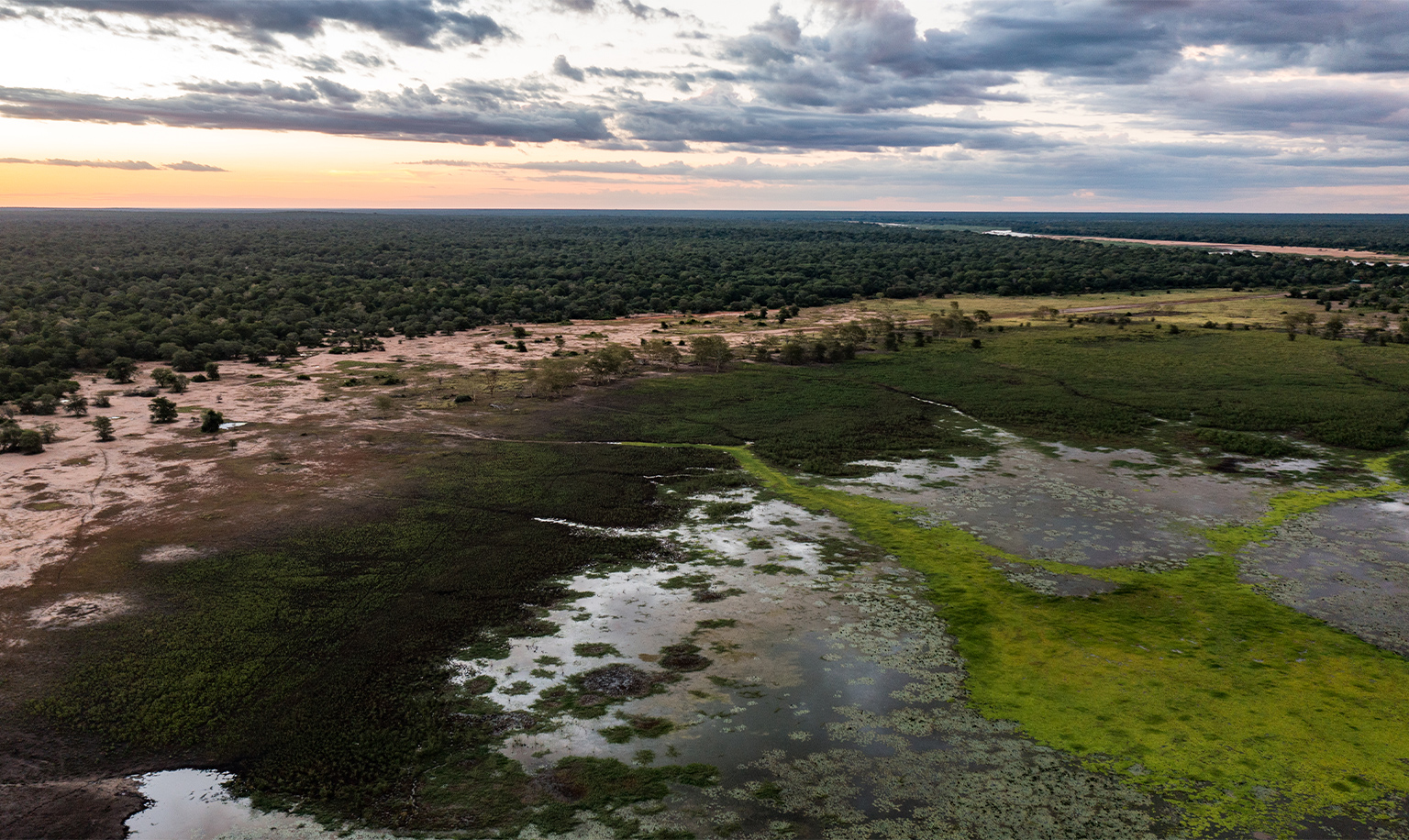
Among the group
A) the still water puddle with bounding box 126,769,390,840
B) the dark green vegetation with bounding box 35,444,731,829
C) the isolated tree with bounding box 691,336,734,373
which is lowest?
the still water puddle with bounding box 126,769,390,840

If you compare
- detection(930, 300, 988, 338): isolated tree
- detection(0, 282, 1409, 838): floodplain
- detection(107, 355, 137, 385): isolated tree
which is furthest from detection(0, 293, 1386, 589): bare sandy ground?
detection(930, 300, 988, 338): isolated tree

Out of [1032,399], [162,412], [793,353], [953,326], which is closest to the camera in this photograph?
[162,412]

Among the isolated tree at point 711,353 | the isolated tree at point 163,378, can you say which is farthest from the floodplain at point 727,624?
the isolated tree at point 711,353

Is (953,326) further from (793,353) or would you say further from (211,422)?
(211,422)

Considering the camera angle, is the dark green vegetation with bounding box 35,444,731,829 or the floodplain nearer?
the floodplain

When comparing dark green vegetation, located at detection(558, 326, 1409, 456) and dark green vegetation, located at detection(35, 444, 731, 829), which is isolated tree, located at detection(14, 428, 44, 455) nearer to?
dark green vegetation, located at detection(35, 444, 731, 829)

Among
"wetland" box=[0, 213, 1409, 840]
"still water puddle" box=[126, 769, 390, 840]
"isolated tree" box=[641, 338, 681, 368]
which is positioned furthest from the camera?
"isolated tree" box=[641, 338, 681, 368]

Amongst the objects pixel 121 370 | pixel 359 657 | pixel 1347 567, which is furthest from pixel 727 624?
pixel 121 370

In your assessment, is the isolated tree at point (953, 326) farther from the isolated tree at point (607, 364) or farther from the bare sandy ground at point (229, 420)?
the isolated tree at point (607, 364)
